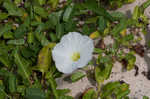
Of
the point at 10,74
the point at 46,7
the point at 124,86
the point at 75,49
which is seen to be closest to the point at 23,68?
the point at 10,74

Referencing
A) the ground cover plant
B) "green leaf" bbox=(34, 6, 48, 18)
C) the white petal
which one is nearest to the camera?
the white petal

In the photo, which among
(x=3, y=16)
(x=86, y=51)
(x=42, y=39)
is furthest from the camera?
(x=3, y=16)

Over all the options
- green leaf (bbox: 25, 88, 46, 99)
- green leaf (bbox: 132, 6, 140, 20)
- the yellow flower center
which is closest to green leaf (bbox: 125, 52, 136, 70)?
green leaf (bbox: 132, 6, 140, 20)

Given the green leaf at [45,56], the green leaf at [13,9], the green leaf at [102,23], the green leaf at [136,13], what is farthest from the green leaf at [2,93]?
the green leaf at [136,13]

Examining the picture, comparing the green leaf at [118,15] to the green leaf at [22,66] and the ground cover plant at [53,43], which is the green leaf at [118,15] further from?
the green leaf at [22,66]

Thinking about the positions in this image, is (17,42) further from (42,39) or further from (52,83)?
(52,83)

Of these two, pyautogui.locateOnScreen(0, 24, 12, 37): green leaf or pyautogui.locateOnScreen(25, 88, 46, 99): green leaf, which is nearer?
pyautogui.locateOnScreen(25, 88, 46, 99): green leaf

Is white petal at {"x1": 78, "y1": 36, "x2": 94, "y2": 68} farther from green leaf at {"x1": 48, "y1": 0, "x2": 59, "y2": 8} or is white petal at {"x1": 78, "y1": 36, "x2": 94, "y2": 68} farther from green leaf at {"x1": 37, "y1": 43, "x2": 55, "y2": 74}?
green leaf at {"x1": 48, "y1": 0, "x2": 59, "y2": 8}

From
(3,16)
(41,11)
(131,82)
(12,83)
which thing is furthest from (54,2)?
(131,82)
